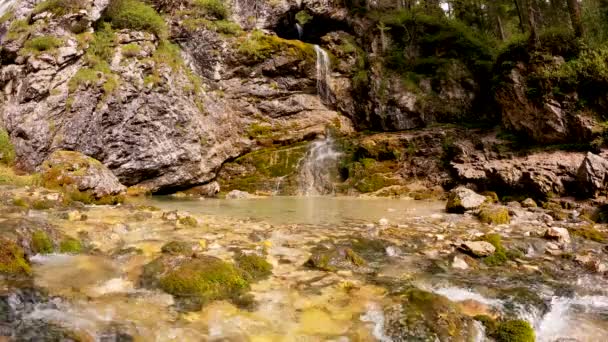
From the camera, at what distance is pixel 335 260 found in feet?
24.3

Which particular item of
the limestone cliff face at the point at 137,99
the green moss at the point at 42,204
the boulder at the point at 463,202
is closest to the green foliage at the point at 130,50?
the limestone cliff face at the point at 137,99

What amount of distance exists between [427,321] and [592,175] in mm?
12300

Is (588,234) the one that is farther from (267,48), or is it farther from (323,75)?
(267,48)

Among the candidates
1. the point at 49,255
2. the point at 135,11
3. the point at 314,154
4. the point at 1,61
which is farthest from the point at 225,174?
the point at 49,255

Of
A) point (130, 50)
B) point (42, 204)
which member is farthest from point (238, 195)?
point (42, 204)

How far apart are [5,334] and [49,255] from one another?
10.4 feet

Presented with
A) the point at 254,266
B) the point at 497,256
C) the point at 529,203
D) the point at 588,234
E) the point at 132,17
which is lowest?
the point at 588,234

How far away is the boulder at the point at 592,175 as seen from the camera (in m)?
13.9

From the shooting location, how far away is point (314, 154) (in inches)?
883

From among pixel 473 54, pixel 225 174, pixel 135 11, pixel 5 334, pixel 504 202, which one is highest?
pixel 135 11

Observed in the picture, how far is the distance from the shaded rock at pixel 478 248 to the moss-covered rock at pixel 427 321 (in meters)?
2.87

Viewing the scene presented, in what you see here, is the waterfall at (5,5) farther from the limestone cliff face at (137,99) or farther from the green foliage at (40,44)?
the green foliage at (40,44)

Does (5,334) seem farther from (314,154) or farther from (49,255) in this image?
(314,154)

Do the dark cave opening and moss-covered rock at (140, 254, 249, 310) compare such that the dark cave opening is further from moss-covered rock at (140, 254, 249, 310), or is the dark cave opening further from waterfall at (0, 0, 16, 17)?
moss-covered rock at (140, 254, 249, 310)
